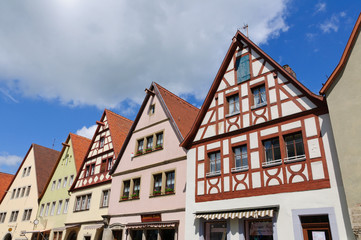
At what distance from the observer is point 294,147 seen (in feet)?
39.7

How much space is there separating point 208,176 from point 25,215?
894 inches

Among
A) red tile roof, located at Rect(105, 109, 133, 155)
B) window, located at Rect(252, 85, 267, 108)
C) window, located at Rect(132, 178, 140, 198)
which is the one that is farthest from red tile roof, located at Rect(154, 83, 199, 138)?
red tile roof, located at Rect(105, 109, 133, 155)

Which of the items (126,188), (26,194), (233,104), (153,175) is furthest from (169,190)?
(26,194)

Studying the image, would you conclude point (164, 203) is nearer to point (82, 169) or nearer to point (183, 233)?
point (183, 233)

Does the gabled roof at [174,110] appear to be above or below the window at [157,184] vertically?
above

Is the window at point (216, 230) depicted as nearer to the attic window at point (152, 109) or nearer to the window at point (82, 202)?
the attic window at point (152, 109)

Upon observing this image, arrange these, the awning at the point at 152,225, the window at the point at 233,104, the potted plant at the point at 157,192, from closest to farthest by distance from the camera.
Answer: the window at the point at 233,104 < the awning at the point at 152,225 < the potted plant at the point at 157,192

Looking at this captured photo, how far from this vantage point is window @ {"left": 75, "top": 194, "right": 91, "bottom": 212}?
22531 mm

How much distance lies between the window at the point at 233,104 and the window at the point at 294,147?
10.0 ft

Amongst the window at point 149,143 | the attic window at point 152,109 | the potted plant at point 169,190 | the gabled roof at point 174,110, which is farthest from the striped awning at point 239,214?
the attic window at point 152,109

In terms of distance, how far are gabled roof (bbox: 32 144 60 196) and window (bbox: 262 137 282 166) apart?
23444 millimetres

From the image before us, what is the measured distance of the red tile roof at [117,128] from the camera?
76.3 feet

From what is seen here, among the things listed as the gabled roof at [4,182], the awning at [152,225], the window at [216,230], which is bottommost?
the window at [216,230]

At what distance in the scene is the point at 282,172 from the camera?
12.0m
